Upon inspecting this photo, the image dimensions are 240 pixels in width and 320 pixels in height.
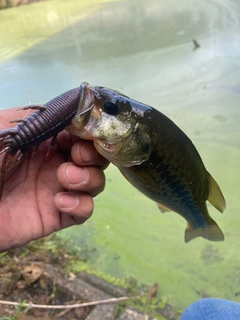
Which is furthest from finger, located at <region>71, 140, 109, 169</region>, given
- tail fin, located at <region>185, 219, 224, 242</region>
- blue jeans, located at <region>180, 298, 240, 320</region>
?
blue jeans, located at <region>180, 298, 240, 320</region>

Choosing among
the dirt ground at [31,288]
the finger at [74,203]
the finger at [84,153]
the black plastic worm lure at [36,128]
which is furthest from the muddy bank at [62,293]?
the black plastic worm lure at [36,128]

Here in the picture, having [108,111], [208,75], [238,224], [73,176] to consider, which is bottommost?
[238,224]

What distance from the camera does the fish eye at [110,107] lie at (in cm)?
101

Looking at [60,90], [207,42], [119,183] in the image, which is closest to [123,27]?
[207,42]

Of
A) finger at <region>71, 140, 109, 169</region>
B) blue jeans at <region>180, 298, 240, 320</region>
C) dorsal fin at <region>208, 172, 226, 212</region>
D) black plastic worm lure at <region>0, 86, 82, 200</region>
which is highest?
black plastic worm lure at <region>0, 86, 82, 200</region>

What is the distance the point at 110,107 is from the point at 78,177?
0.25m

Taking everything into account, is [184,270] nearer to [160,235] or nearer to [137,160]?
[160,235]

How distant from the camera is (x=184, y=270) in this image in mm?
2164

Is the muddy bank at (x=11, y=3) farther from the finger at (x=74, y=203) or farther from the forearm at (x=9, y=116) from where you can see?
the finger at (x=74, y=203)

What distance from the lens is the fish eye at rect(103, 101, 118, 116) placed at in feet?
3.31

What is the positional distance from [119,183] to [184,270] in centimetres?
88

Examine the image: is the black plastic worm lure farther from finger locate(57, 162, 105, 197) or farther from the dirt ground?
the dirt ground

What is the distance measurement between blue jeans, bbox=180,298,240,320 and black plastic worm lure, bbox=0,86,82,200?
3.47 ft

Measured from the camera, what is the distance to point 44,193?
1293mm
